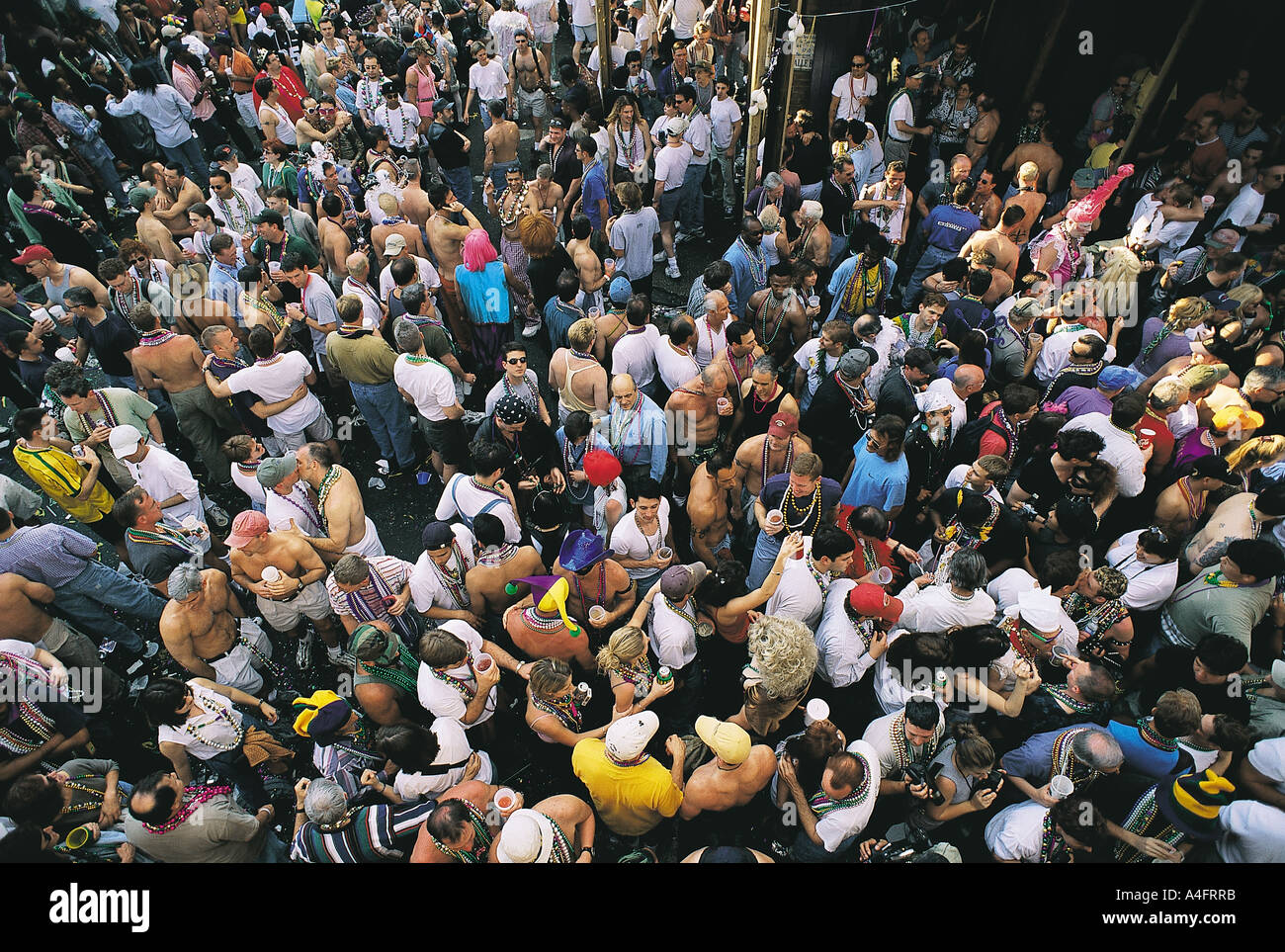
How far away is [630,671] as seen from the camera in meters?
4.09

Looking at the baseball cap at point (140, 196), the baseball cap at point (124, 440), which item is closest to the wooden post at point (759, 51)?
the baseball cap at point (140, 196)

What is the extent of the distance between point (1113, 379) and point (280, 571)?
19.9 feet

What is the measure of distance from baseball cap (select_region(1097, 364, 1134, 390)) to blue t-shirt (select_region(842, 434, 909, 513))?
190 cm

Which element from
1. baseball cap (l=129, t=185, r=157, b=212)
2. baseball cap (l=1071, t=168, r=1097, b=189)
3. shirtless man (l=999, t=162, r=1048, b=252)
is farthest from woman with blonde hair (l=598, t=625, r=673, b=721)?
baseball cap (l=1071, t=168, r=1097, b=189)

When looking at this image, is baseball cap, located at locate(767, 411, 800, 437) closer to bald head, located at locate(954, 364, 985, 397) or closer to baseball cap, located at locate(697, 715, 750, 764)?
bald head, located at locate(954, 364, 985, 397)

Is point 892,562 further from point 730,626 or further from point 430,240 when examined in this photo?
point 430,240

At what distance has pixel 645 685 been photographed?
422cm

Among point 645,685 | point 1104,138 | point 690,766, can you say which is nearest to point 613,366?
point 645,685

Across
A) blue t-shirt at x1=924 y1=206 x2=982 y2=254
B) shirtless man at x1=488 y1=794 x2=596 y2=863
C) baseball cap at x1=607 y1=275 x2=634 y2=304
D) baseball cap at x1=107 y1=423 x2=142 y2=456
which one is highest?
blue t-shirt at x1=924 y1=206 x2=982 y2=254

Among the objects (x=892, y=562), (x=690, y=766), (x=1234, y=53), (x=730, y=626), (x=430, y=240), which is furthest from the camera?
(x=1234, y=53)

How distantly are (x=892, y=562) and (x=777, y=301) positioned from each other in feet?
8.39

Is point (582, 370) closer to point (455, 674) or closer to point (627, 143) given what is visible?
point (455, 674)

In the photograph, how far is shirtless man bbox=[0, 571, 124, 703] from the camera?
14.9ft

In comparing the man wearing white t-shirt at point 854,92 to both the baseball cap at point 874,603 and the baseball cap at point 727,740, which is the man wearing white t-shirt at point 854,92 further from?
the baseball cap at point 727,740
